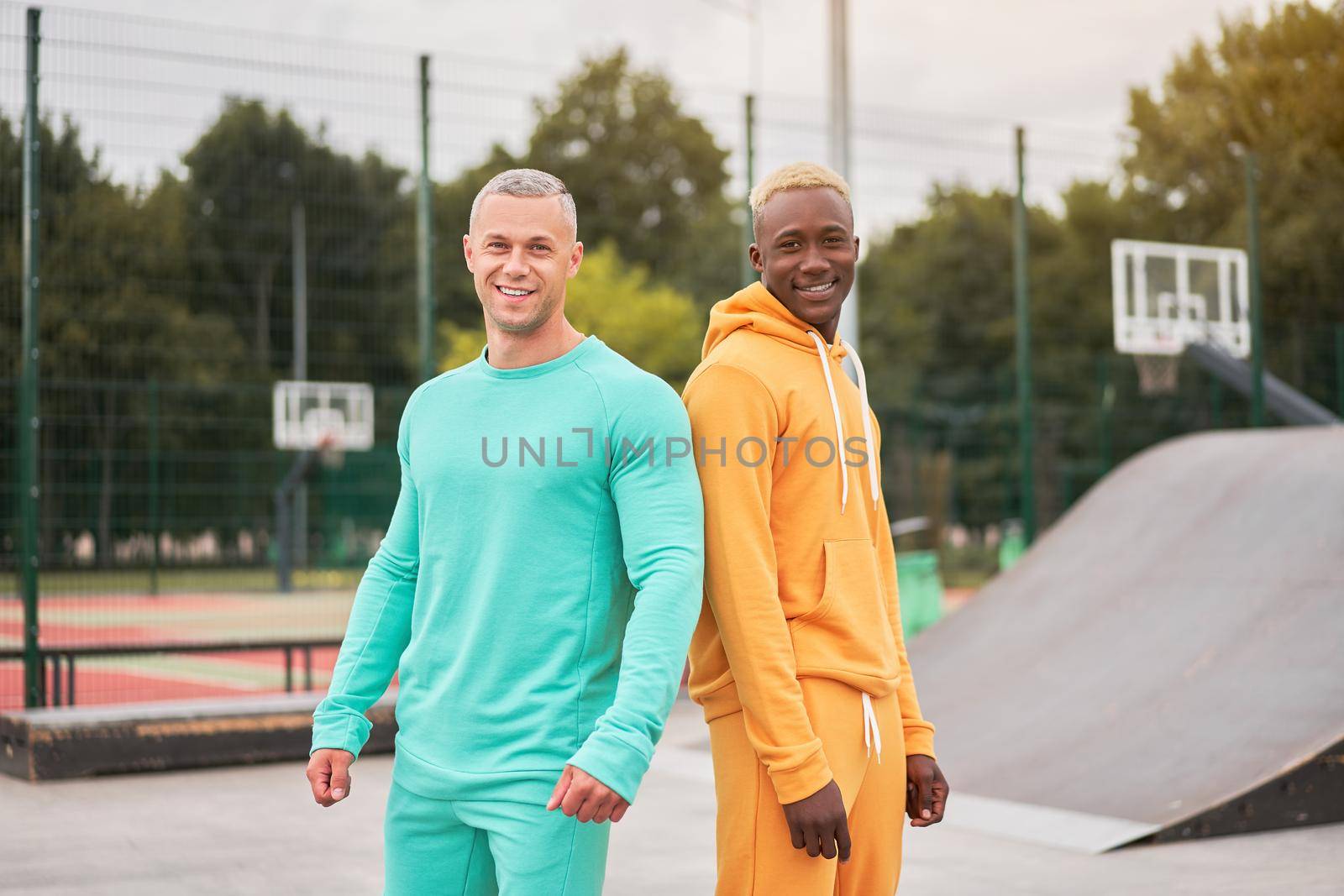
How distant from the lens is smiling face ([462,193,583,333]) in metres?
2.41

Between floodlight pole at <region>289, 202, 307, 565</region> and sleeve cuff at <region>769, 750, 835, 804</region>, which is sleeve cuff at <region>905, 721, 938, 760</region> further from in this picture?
floodlight pole at <region>289, 202, 307, 565</region>

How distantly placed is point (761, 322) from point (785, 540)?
16.4 inches

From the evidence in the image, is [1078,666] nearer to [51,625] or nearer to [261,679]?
[51,625]

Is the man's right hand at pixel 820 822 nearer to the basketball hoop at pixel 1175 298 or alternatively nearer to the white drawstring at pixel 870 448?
the white drawstring at pixel 870 448

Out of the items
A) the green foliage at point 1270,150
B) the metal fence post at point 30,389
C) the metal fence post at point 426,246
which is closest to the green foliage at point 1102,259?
the green foliage at point 1270,150

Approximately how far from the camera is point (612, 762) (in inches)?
84.7

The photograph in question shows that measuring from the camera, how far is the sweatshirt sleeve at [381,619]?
2523mm

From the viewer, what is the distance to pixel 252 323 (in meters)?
26.5

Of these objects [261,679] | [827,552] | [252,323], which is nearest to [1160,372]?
[261,679]

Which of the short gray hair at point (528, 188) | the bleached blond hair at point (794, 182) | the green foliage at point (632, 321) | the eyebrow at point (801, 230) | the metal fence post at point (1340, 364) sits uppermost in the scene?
the green foliage at point (632, 321)

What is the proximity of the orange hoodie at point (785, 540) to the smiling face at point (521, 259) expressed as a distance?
0.33 m

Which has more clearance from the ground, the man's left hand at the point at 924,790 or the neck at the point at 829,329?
the neck at the point at 829,329

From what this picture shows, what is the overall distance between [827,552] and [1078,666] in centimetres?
489

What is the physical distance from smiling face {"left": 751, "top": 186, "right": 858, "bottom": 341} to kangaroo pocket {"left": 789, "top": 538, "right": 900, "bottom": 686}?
0.45 metres
